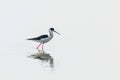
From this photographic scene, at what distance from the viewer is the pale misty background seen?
19.1m

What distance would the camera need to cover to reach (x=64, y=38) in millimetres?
24375

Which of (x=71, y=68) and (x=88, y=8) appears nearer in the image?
(x=71, y=68)

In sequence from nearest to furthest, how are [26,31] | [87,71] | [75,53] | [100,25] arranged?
[87,71], [75,53], [26,31], [100,25]

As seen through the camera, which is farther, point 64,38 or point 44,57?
point 64,38

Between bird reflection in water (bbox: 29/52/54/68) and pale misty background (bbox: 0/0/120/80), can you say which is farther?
bird reflection in water (bbox: 29/52/54/68)

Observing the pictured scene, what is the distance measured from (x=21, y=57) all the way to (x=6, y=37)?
130 inches

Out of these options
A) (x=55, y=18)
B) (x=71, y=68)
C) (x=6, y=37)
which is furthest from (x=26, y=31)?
(x=71, y=68)

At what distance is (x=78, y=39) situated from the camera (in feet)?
79.1

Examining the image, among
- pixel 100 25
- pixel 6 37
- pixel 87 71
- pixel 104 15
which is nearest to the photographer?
pixel 87 71

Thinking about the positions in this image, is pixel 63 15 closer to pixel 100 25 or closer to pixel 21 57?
pixel 100 25

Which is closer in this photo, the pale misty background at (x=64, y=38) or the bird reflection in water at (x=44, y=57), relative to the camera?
the pale misty background at (x=64, y=38)

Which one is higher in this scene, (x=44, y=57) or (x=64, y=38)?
(x=64, y=38)

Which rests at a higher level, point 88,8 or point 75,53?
point 88,8

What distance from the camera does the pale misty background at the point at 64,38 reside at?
62.7 ft
